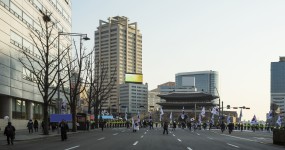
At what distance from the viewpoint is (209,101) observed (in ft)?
486

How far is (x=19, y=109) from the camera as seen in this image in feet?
180

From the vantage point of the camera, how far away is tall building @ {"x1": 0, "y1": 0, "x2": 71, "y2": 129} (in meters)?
46.4

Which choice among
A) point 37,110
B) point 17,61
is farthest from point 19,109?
point 37,110

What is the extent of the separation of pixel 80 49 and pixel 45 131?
714 inches

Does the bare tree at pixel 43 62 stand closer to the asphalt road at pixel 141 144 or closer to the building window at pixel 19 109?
the building window at pixel 19 109

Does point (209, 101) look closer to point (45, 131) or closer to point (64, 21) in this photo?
point (64, 21)

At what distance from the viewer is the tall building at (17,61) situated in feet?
152

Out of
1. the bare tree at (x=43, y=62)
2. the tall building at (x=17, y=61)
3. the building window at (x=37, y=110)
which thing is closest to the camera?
the bare tree at (x=43, y=62)

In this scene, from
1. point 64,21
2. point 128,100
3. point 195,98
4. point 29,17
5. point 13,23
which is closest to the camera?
point 13,23

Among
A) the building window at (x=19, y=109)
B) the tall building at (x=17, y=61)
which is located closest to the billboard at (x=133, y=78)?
the tall building at (x=17, y=61)

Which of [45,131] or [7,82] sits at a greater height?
[7,82]

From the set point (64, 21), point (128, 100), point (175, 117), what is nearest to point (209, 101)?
point (175, 117)

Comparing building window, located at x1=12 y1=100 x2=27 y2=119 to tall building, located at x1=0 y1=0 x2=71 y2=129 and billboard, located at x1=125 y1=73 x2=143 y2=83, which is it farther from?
billboard, located at x1=125 y1=73 x2=143 y2=83

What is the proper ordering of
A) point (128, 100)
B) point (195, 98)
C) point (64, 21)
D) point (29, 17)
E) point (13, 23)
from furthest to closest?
point (128, 100)
point (195, 98)
point (64, 21)
point (29, 17)
point (13, 23)
